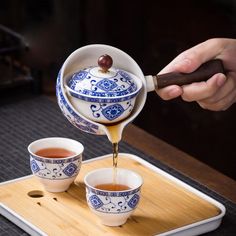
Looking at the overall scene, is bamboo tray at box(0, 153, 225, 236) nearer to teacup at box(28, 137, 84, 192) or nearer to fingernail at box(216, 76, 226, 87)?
teacup at box(28, 137, 84, 192)

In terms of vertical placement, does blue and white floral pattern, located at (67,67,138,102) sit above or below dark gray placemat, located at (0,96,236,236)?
above

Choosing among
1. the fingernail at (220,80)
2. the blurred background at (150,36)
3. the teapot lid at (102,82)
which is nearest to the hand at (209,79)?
the fingernail at (220,80)

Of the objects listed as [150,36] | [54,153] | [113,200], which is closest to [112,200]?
[113,200]

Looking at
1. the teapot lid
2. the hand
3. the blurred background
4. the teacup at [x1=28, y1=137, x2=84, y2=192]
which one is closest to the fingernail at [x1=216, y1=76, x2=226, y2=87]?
the hand

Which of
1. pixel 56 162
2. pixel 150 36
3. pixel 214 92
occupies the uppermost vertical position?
pixel 214 92

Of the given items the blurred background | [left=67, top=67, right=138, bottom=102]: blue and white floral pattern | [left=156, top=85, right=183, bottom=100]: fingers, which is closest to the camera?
[left=67, top=67, right=138, bottom=102]: blue and white floral pattern

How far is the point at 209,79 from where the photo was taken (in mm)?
1449

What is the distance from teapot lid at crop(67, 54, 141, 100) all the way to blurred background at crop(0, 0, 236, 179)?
76 centimetres

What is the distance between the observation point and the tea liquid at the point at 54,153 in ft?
4.95

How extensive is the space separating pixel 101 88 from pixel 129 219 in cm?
25

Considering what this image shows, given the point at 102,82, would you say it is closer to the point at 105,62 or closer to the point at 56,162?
the point at 105,62

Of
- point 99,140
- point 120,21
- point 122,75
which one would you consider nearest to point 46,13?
point 120,21

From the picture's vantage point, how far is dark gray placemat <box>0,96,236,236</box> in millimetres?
1508

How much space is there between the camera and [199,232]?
141 centimetres
